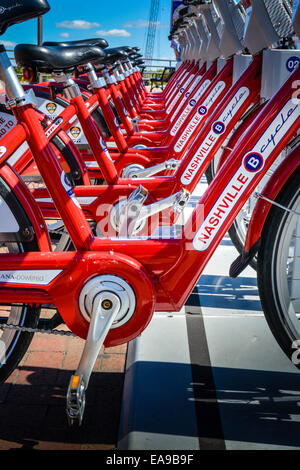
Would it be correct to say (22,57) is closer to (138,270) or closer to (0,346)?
(138,270)

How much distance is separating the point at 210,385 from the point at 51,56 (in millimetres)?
1490

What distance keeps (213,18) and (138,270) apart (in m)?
3.19

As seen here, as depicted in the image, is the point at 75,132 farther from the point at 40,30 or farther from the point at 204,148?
the point at 40,30

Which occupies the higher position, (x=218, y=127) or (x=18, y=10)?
(x=218, y=127)

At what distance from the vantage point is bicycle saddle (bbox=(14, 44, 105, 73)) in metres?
1.96

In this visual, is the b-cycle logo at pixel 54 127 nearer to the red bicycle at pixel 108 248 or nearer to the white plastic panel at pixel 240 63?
the red bicycle at pixel 108 248

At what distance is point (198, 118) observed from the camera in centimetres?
377

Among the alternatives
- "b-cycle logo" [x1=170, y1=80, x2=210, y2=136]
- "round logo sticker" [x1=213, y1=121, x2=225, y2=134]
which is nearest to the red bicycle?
"round logo sticker" [x1=213, y1=121, x2=225, y2=134]

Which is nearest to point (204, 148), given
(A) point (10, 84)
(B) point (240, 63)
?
(B) point (240, 63)

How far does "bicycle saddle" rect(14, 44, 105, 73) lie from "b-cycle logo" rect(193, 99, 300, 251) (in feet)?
2.90

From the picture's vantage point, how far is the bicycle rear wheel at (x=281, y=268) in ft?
5.79

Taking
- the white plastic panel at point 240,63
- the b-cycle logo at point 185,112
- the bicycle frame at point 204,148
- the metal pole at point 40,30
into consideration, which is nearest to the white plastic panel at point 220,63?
the b-cycle logo at point 185,112

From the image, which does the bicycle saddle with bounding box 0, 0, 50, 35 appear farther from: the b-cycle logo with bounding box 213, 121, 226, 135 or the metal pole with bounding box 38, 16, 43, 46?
the metal pole with bounding box 38, 16, 43, 46
